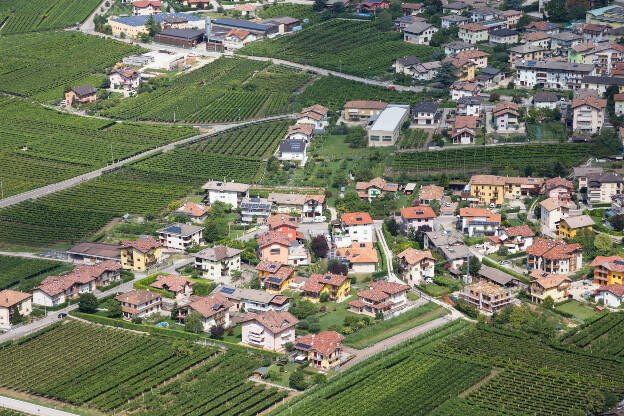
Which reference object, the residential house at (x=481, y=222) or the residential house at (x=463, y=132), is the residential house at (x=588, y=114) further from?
the residential house at (x=481, y=222)

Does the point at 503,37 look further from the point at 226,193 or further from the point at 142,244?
the point at 142,244

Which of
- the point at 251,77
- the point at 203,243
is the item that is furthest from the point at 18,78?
the point at 203,243

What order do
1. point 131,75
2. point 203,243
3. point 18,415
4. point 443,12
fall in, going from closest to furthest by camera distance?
point 18,415 → point 203,243 → point 131,75 → point 443,12

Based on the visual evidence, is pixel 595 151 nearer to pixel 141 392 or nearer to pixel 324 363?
pixel 324 363

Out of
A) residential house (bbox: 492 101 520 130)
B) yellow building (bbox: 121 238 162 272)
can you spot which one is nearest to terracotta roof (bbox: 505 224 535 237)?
residential house (bbox: 492 101 520 130)

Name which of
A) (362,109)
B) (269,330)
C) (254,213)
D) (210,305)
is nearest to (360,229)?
(254,213)

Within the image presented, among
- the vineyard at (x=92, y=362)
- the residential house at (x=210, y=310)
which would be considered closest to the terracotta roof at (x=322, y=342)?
the vineyard at (x=92, y=362)
